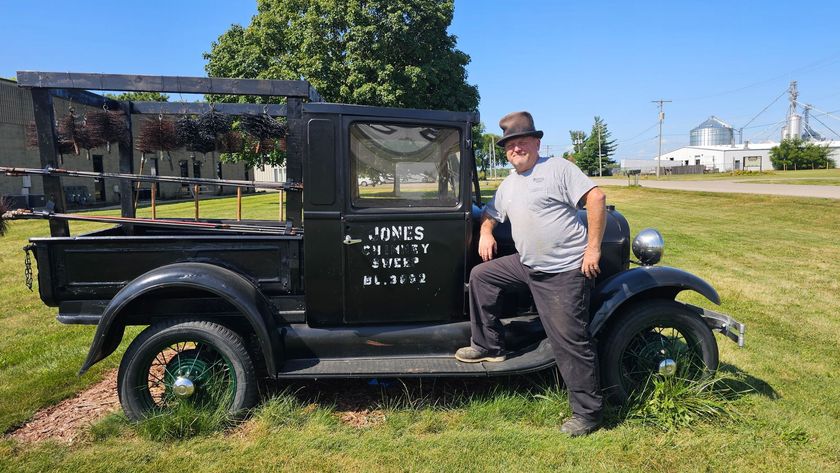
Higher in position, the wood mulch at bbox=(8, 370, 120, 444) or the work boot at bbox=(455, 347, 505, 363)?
the work boot at bbox=(455, 347, 505, 363)

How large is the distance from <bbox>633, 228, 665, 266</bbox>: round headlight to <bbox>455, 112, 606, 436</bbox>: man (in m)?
0.82

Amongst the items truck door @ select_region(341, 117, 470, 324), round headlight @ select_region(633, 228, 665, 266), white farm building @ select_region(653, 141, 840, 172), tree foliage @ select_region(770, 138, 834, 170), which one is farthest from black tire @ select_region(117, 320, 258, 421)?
tree foliage @ select_region(770, 138, 834, 170)

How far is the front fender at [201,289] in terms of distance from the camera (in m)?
3.07

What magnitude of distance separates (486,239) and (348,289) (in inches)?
37.2

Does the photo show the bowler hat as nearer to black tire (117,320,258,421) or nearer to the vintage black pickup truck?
the vintage black pickup truck

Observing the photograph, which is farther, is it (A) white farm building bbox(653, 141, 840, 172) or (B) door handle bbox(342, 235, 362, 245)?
(A) white farm building bbox(653, 141, 840, 172)

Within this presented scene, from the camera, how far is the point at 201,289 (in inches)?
123

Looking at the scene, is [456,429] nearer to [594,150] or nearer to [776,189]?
[776,189]

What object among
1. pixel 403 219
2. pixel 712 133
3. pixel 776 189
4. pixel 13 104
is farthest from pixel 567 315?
pixel 712 133

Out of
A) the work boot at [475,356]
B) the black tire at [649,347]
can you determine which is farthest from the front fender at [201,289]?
the black tire at [649,347]

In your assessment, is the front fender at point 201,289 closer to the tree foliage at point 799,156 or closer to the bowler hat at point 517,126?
the bowler hat at point 517,126

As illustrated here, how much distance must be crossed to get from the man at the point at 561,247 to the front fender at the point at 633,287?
0.66ft

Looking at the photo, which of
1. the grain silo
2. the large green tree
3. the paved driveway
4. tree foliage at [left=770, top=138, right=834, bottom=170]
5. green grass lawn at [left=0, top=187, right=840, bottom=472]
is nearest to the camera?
green grass lawn at [left=0, top=187, right=840, bottom=472]

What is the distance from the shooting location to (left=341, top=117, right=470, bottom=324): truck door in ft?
10.8
